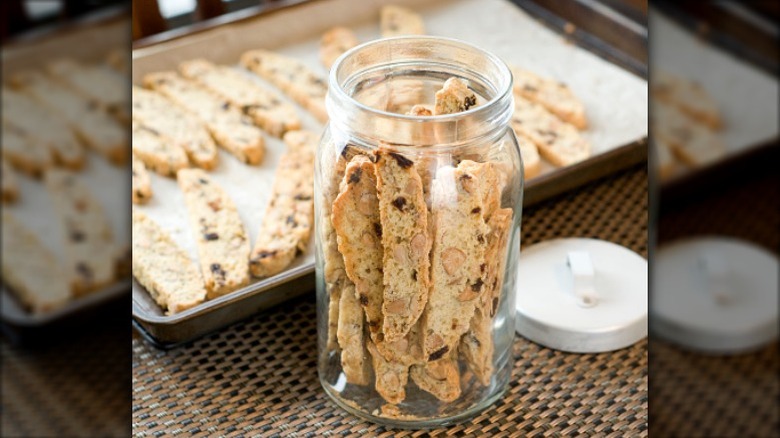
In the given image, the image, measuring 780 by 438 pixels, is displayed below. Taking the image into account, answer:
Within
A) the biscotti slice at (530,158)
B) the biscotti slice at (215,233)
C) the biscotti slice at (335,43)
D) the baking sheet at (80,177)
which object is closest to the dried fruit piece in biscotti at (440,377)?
the biscotti slice at (215,233)

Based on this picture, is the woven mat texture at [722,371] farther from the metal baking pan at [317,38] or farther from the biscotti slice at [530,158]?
the biscotti slice at [530,158]

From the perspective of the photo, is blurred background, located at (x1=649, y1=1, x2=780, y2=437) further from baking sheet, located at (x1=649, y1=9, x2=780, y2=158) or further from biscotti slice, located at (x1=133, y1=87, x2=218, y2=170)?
biscotti slice, located at (x1=133, y1=87, x2=218, y2=170)

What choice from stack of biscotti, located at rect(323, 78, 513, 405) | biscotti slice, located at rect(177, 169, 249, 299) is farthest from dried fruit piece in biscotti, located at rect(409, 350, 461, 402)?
biscotti slice, located at rect(177, 169, 249, 299)

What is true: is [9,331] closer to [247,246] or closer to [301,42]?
[247,246]

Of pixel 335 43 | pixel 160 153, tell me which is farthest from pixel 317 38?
pixel 160 153

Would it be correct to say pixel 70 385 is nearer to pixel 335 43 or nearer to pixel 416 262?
pixel 416 262
